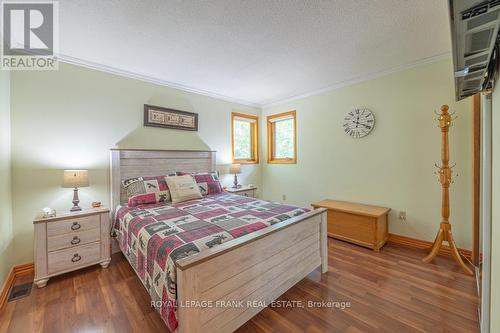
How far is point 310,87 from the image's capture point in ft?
11.6

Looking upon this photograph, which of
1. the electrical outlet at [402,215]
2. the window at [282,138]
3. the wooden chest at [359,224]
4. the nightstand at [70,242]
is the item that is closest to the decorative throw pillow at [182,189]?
the nightstand at [70,242]

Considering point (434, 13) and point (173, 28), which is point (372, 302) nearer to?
point (434, 13)

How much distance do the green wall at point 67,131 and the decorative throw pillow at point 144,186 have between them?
0.35 metres

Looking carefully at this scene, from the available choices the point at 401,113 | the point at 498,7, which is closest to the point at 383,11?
the point at 498,7

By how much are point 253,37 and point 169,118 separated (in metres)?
1.84

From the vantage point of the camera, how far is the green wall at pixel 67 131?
216 cm

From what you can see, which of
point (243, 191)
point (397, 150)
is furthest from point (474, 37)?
point (243, 191)

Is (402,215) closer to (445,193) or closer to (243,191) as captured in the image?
(445,193)

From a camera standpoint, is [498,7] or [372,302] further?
[372,302]

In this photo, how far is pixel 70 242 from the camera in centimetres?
205

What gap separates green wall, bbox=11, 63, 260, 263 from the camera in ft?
7.07

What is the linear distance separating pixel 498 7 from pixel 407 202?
2657 mm

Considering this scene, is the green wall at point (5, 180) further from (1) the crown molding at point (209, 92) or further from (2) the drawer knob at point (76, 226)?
(1) the crown molding at point (209, 92)

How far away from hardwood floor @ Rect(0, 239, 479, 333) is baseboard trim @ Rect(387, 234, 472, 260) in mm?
178
